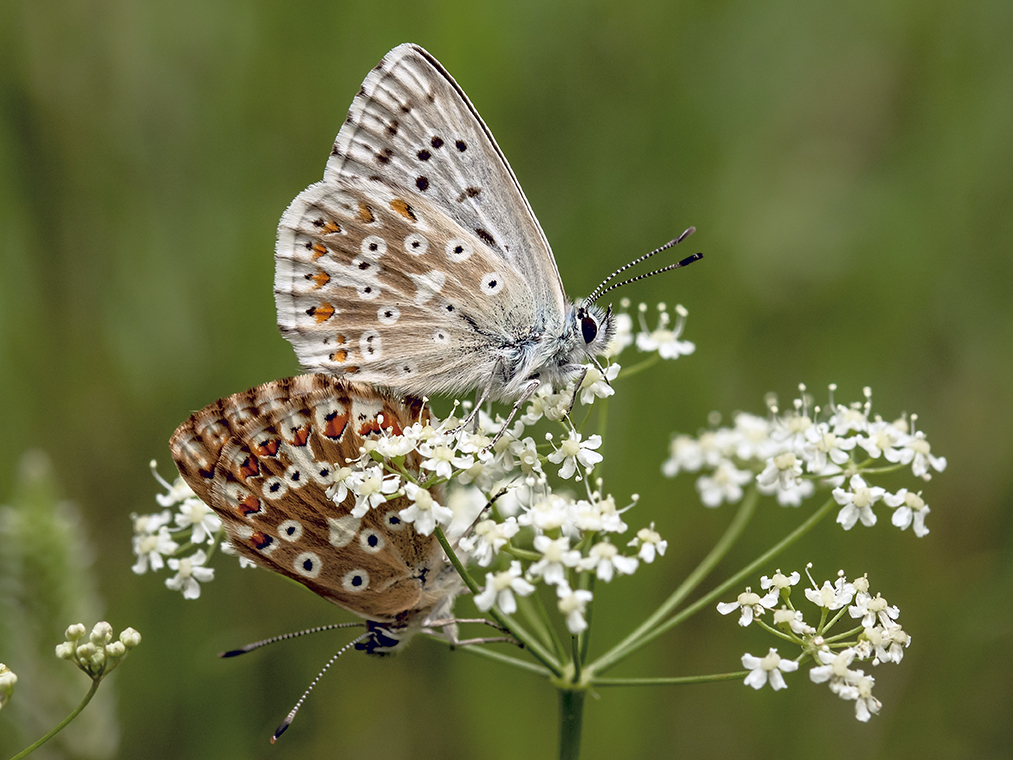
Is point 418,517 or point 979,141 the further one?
point 979,141

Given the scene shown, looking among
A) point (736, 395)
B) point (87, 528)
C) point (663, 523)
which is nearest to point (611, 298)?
point (736, 395)

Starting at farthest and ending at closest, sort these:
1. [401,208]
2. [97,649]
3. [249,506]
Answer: [401,208], [249,506], [97,649]

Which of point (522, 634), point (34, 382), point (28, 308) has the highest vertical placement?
point (28, 308)

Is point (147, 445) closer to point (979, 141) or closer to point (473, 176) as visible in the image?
point (473, 176)

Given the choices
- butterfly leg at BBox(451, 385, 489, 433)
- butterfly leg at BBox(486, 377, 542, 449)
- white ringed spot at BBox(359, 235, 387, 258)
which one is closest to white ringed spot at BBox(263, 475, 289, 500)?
butterfly leg at BBox(451, 385, 489, 433)

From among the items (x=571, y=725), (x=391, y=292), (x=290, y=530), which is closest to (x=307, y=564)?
(x=290, y=530)

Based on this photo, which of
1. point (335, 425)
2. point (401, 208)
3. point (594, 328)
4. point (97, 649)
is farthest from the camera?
point (401, 208)

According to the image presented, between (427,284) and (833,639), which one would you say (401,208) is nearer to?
(427,284)
